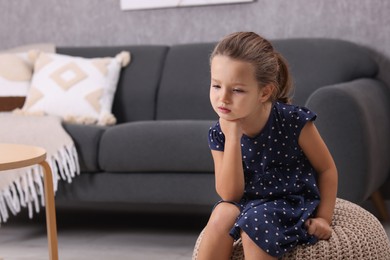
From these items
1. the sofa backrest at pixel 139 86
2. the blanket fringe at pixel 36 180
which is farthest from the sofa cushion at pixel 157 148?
the sofa backrest at pixel 139 86

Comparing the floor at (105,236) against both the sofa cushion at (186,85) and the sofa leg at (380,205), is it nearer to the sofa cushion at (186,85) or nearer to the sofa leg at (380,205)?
the sofa leg at (380,205)

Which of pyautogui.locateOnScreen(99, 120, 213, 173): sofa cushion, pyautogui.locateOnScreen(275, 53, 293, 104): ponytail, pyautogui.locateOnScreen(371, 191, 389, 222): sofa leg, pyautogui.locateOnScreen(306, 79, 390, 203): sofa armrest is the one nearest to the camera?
pyautogui.locateOnScreen(275, 53, 293, 104): ponytail

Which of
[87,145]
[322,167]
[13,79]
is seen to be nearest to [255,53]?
[322,167]

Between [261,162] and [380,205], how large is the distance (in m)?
1.57

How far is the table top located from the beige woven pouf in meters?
0.57

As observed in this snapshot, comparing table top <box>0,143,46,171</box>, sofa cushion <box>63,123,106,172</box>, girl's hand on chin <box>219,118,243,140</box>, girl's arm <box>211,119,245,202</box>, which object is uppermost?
girl's hand on chin <box>219,118,243,140</box>

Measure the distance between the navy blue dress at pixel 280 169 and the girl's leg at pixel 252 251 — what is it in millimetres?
70

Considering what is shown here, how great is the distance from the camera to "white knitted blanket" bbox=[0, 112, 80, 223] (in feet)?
9.85

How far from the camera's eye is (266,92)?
180 centimetres

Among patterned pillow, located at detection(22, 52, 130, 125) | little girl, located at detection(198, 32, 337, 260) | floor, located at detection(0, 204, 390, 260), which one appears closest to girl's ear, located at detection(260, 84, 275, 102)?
little girl, located at detection(198, 32, 337, 260)

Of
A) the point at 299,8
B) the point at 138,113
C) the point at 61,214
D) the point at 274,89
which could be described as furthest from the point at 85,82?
the point at 274,89

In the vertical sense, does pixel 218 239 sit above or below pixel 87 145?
above

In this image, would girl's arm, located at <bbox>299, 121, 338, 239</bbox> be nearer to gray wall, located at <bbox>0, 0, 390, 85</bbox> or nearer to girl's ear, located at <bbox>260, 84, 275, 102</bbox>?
girl's ear, located at <bbox>260, 84, 275, 102</bbox>

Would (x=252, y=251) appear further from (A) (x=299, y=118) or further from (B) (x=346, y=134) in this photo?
(B) (x=346, y=134)
